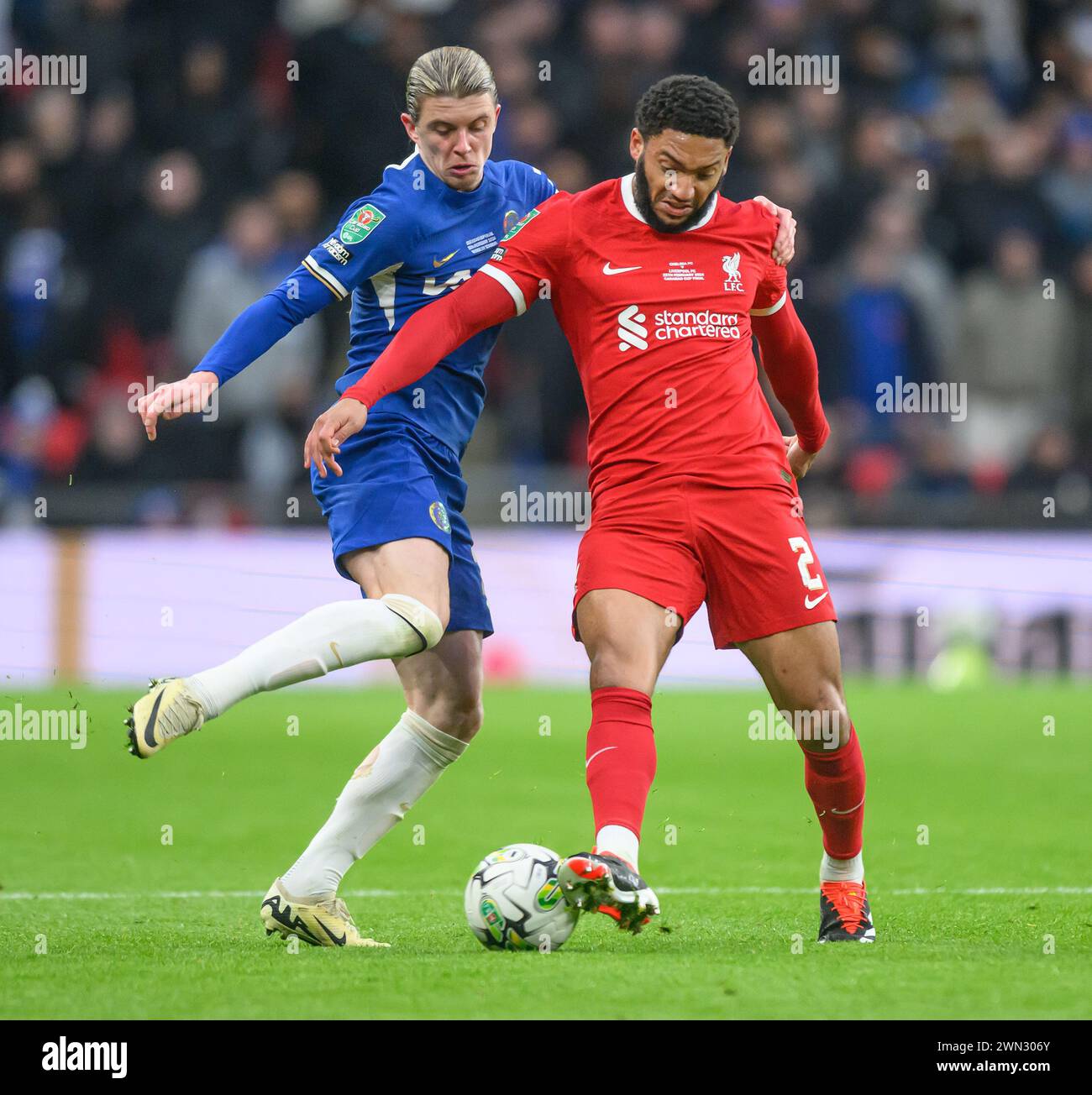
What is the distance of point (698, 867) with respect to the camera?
23.6 ft

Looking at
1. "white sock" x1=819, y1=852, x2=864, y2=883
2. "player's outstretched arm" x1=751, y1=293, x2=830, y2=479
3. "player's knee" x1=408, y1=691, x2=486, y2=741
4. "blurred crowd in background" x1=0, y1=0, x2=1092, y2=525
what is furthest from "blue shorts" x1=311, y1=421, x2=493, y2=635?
A: "blurred crowd in background" x1=0, y1=0, x2=1092, y2=525

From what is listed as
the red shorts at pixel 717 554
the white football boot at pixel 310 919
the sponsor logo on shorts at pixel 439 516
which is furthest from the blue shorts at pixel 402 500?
the white football boot at pixel 310 919

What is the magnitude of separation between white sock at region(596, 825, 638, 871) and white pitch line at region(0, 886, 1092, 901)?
5.82 ft

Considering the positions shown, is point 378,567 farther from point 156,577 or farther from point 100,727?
point 156,577

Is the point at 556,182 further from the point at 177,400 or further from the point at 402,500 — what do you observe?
the point at 177,400

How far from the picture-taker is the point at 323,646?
5102 mm

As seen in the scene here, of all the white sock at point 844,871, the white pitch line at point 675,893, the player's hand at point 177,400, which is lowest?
the white pitch line at point 675,893

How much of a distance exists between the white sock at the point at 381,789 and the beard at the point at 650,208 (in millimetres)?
1617

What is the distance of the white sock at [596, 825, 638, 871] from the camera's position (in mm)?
4684

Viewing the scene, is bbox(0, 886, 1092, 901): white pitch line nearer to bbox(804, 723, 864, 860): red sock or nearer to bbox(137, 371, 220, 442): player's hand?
bbox(804, 723, 864, 860): red sock

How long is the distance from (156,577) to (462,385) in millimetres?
7798

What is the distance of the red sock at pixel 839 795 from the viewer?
535cm

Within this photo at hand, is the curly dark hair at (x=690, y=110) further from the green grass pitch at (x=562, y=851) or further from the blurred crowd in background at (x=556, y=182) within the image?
the blurred crowd in background at (x=556, y=182)
